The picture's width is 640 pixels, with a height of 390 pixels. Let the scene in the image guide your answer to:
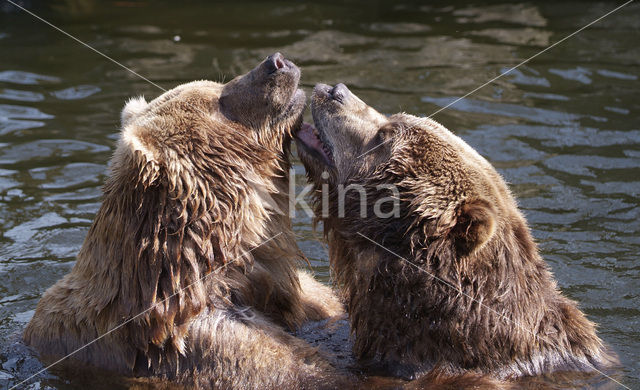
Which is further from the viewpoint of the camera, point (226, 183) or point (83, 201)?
point (83, 201)

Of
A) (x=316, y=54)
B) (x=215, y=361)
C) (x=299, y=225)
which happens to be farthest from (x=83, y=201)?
(x=316, y=54)

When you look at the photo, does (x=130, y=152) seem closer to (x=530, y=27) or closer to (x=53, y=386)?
(x=53, y=386)

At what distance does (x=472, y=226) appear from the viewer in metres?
4.65

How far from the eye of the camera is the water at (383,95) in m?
7.28

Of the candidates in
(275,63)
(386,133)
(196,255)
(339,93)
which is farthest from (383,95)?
(196,255)

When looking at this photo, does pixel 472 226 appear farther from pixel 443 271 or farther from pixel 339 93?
pixel 339 93

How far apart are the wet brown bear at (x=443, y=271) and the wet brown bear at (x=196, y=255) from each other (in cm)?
48

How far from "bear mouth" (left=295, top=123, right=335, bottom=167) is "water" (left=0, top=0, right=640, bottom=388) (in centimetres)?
76

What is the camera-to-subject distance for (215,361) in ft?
15.9

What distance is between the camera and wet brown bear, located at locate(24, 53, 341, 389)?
4805mm

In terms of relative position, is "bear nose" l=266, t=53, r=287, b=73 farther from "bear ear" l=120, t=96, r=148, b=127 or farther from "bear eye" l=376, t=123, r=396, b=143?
"bear ear" l=120, t=96, r=148, b=127

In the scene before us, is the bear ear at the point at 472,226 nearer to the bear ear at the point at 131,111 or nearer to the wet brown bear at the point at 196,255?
the wet brown bear at the point at 196,255

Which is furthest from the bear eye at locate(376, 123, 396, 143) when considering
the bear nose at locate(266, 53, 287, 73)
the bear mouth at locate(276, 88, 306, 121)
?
the bear nose at locate(266, 53, 287, 73)

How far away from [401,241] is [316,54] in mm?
7678
